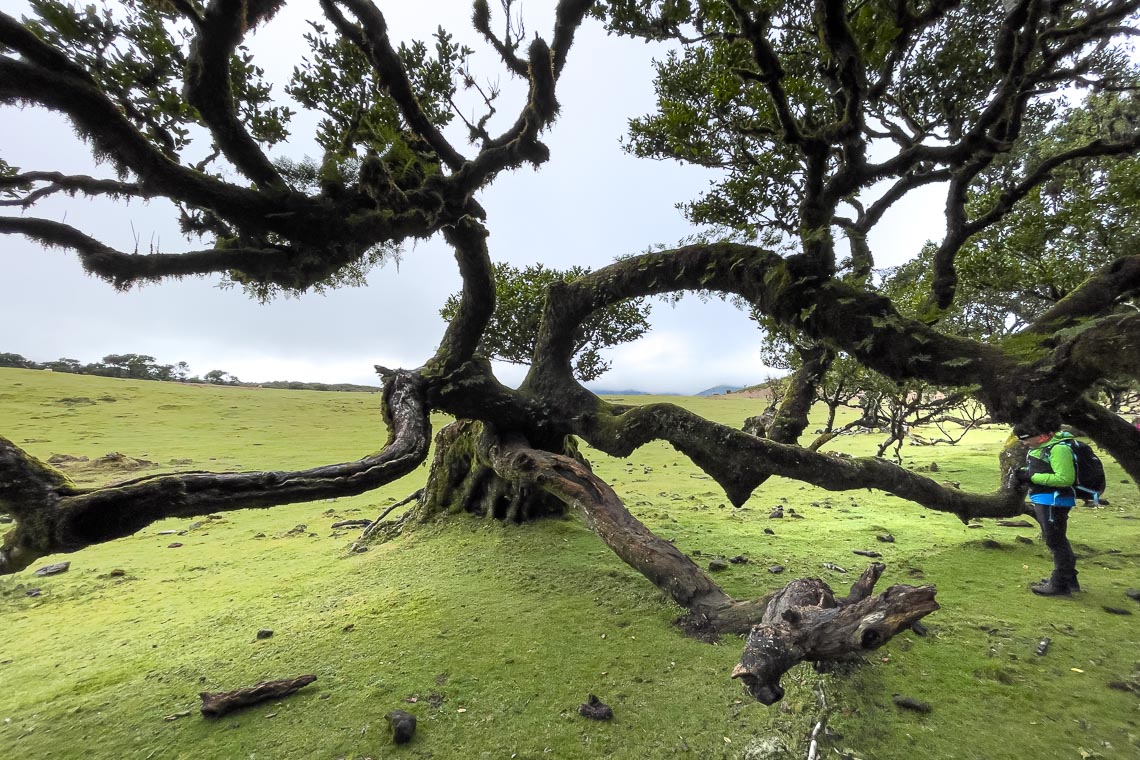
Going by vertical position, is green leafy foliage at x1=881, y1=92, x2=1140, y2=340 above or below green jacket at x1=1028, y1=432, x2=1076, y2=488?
above

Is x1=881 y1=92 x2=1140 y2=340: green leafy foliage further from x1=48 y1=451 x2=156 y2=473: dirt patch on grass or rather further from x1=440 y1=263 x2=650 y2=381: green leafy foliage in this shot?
x1=48 y1=451 x2=156 y2=473: dirt patch on grass

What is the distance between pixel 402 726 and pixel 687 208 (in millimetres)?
6778

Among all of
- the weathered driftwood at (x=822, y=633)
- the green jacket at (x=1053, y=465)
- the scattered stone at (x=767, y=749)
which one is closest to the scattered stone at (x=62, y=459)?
the scattered stone at (x=767, y=749)

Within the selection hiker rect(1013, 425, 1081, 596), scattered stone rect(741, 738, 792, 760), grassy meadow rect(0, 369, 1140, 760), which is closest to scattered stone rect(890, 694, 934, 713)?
grassy meadow rect(0, 369, 1140, 760)

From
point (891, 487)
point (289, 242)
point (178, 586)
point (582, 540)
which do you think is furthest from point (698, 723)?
point (178, 586)

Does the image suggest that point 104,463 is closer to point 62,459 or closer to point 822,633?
point 62,459

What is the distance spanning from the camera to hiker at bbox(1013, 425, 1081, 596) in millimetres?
3850

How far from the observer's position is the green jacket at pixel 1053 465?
425 centimetres

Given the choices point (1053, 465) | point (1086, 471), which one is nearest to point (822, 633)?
point (1053, 465)

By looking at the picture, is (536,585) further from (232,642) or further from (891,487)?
(891,487)

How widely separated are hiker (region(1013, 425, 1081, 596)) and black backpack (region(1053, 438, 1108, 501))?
0.08 m

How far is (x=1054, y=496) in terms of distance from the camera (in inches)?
168

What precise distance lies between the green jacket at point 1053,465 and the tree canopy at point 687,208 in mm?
388

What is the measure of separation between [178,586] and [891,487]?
310 inches
